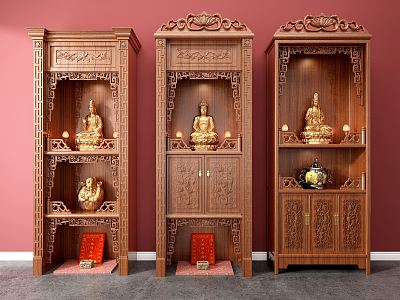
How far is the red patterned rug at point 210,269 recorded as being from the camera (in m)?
3.97

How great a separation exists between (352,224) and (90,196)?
248 cm

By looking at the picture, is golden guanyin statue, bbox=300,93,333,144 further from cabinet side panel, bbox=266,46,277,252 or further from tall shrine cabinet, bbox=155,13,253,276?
tall shrine cabinet, bbox=155,13,253,276

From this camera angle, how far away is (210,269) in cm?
409

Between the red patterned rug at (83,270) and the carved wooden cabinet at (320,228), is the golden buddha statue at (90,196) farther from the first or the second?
the carved wooden cabinet at (320,228)

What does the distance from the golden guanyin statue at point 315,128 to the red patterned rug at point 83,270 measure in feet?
7.28

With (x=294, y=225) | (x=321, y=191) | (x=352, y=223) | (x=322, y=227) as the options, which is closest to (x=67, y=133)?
(x=294, y=225)

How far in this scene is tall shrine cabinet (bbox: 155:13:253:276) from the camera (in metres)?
3.94

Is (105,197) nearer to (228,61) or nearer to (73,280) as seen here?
(73,280)

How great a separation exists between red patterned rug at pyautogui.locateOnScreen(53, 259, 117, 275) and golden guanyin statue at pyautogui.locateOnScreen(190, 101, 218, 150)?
4.54ft

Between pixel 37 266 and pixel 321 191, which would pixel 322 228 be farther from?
pixel 37 266

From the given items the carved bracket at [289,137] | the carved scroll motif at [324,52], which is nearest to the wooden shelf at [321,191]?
the carved bracket at [289,137]

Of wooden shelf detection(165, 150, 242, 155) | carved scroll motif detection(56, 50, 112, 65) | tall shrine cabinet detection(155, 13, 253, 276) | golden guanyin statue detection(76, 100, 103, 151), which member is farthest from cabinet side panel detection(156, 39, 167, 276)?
golden guanyin statue detection(76, 100, 103, 151)

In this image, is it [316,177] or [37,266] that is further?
[316,177]

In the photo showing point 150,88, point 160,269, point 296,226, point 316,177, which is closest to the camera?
point 160,269
